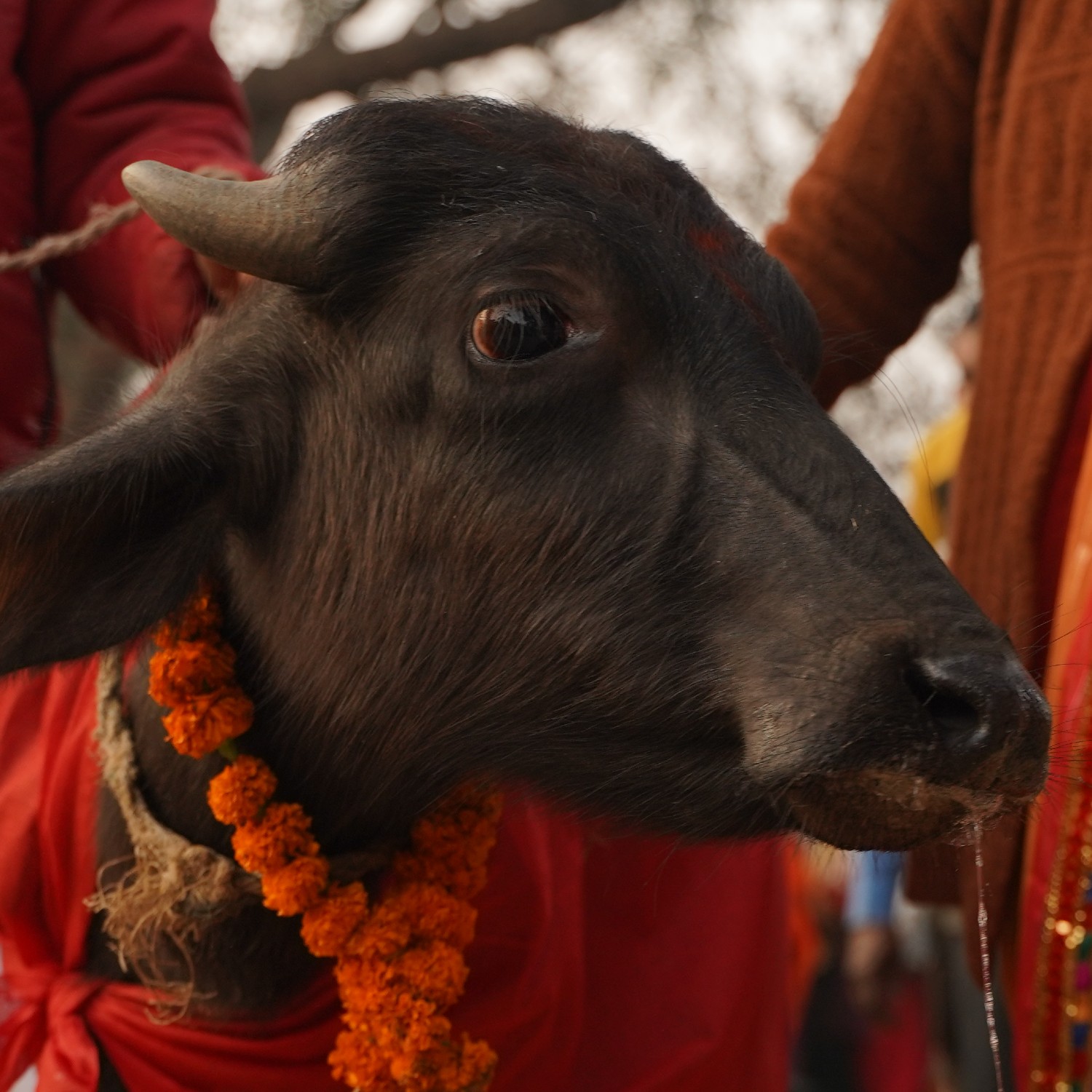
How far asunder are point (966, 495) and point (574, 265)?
122cm

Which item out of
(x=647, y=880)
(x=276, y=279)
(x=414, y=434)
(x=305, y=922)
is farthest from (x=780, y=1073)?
(x=276, y=279)

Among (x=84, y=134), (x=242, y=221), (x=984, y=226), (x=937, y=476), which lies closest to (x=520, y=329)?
(x=242, y=221)

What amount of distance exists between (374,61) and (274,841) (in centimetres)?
485

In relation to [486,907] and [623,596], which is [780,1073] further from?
[623,596]

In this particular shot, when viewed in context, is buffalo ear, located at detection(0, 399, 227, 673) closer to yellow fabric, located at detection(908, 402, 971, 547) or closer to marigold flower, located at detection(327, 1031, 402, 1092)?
marigold flower, located at detection(327, 1031, 402, 1092)

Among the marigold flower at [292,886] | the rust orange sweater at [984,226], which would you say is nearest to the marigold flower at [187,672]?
the marigold flower at [292,886]

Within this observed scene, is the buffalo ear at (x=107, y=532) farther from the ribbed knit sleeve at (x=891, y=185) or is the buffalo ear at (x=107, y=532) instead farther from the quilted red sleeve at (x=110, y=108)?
the ribbed knit sleeve at (x=891, y=185)

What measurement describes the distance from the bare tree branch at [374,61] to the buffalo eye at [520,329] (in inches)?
173

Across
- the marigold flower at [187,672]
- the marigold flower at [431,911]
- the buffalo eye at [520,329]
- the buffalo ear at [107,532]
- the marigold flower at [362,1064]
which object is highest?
the buffalo eye at [520,329]

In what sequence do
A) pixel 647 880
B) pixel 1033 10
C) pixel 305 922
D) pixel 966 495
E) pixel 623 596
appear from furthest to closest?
pixel 966 495
pixel 1033 10
pixel 647 880
pixel 305 922
pixel 623 596

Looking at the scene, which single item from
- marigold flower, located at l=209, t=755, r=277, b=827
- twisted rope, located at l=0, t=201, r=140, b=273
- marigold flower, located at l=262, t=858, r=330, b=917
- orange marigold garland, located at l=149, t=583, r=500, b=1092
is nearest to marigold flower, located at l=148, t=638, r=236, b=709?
orange marigold garland, located at l=149, t=583, r=500, b=1092

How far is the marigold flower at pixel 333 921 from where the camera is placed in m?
1.93

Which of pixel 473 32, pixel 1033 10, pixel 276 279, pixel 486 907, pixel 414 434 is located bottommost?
pixel 486 907

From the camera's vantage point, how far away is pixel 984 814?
1.57 metres
